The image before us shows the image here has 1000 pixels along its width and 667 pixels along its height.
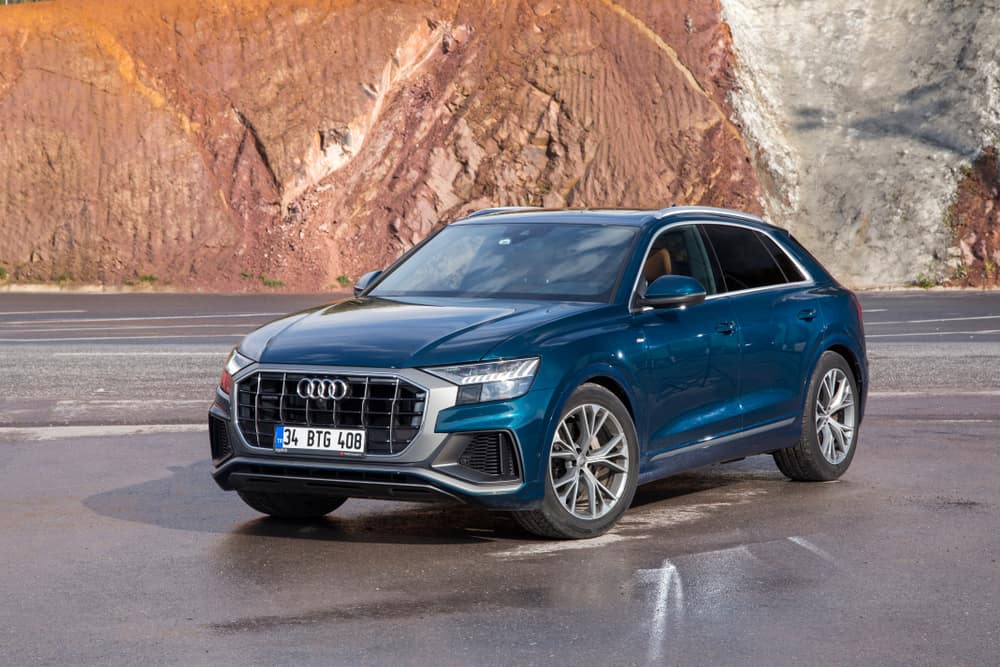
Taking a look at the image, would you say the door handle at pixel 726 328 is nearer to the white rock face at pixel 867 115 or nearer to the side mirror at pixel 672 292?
the side mirror at pixel 672 292

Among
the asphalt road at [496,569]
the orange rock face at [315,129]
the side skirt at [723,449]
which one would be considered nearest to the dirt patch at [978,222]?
the orange rock face at [315,129]

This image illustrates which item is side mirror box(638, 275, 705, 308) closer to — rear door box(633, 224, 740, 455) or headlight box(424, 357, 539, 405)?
rear door box(633, 224, 740, 455)

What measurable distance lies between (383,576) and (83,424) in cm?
606

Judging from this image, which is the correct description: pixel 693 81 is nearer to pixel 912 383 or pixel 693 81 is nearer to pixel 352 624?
pixel 912 383

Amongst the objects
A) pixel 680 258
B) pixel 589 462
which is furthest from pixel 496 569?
pixel 680 258

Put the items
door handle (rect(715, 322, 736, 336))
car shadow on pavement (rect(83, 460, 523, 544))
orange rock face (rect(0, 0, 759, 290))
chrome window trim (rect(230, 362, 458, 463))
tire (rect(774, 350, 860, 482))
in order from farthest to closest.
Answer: orange rock face (rect(0, 0, 759, 290)), tire (rect(774, 350, 860, 482)), door handle (rect(715, 322, 736, 336)), car shadow on pavement (rect(83, 460, 523, 544)), chrome window trim (rect(230, 362, 458, 463))

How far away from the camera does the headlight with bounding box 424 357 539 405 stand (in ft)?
23.8

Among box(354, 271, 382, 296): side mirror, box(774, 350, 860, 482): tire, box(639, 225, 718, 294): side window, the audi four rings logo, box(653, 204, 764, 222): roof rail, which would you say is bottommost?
box(774, 350, 860, 482): tire

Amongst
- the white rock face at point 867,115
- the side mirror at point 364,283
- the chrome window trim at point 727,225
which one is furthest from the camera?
the white rock face at point 867,115

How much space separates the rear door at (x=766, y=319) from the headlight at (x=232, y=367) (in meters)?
2.93

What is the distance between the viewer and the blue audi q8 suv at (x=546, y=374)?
7.28 m

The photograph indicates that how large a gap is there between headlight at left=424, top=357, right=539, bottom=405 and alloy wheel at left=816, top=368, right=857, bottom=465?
9.84 feet

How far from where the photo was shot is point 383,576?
686 cm

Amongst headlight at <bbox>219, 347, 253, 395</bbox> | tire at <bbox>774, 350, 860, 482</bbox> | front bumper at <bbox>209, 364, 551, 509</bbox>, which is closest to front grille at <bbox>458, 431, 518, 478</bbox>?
front bumper at <bbox>209, 364, 551, 509</bbox>
